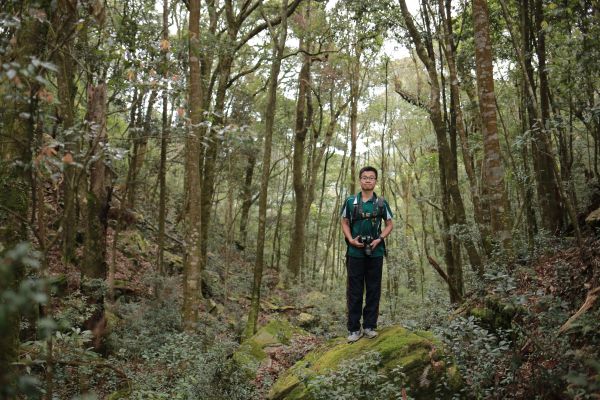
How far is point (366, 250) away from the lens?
219 inches

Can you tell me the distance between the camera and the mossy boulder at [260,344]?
23.1 feet

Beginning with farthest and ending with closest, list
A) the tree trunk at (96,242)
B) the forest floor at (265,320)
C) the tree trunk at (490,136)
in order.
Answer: the tree trunk at (96,242), the tree trunk at (490,136), the forest floor at (265,320)

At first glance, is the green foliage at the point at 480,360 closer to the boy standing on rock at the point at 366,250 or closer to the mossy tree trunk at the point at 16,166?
the boy standing on rock at the point at 366,250

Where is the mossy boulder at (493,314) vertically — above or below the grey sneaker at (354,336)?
above

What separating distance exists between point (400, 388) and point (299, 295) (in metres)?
14.0

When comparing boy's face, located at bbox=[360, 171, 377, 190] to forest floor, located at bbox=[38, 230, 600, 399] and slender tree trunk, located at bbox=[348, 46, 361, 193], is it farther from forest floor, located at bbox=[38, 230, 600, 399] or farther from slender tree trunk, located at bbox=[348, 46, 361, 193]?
slender tree trunk, located at bbox=[348, 46, 361, 193]

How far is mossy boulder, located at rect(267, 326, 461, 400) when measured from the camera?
4.67m

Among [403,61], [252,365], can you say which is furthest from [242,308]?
[403,61]

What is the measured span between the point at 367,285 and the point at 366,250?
0.48 meters

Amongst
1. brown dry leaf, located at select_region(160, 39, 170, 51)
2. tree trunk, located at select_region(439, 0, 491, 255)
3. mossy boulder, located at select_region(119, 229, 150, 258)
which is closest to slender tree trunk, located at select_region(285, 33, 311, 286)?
mossy boulder, located at select_region(119, 229, 150, 258)

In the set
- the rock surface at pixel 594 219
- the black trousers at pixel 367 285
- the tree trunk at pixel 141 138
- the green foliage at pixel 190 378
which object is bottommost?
the green foliage at pixel 190 378

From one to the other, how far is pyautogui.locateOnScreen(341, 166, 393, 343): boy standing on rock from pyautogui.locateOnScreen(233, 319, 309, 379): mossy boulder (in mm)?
2093

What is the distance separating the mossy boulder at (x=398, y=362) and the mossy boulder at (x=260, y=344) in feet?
4.38

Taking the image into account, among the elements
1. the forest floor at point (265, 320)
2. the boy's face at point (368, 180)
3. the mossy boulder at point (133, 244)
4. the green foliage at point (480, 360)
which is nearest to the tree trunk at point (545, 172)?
the forest floor at point (265, 320)
